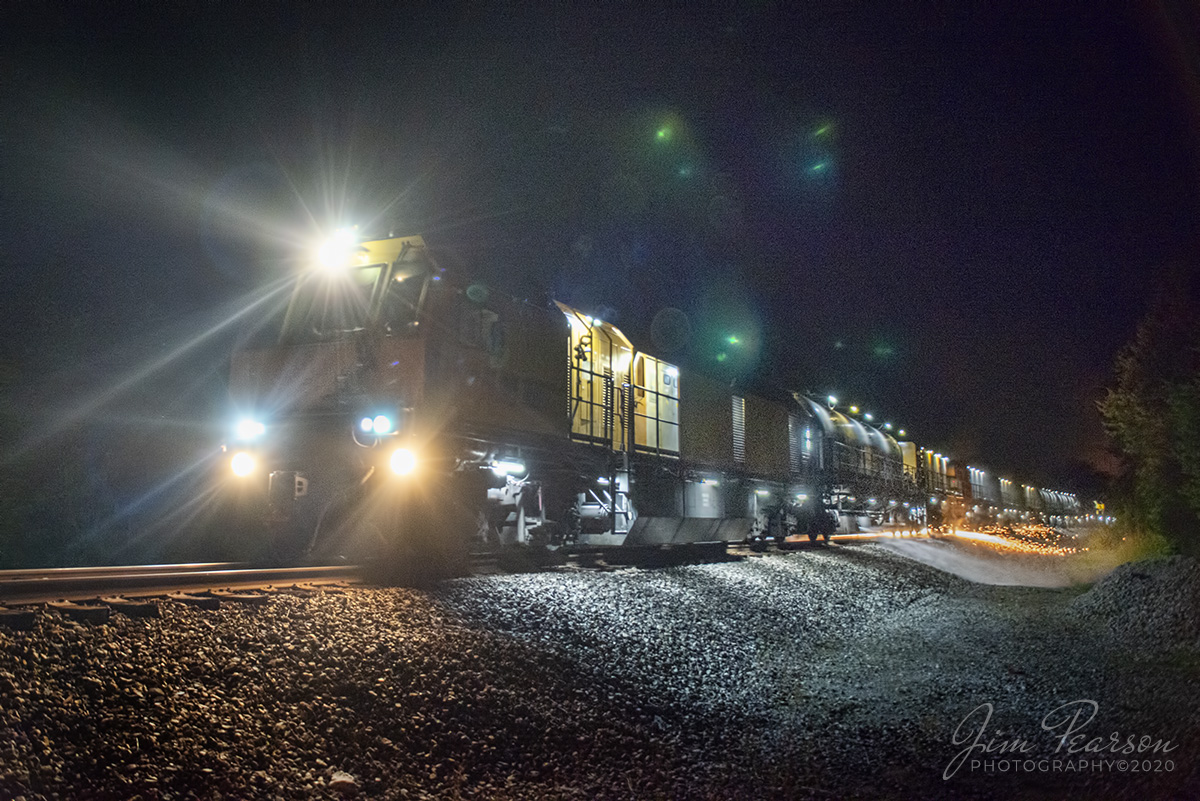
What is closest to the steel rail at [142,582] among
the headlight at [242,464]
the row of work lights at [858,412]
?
the headlight at [242,464]

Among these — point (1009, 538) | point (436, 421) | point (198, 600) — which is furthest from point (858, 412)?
point (198, 600)

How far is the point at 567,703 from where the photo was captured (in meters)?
5.42

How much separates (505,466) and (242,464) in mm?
2974

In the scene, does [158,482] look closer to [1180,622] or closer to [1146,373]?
[1180,622]

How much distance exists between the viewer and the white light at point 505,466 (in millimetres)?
8955

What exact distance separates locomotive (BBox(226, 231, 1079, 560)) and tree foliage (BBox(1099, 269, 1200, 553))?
7.68 metres

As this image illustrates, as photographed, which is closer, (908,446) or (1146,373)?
(1146,373)

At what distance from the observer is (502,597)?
7.22 metres

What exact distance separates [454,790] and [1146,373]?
49.4ft

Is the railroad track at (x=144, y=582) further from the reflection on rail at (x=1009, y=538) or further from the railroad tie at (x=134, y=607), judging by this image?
the reflection on rail at (x=1009, y=538)

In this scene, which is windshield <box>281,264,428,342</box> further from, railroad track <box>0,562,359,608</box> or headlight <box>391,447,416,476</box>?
railroad track <box>0,562,359,608</box>

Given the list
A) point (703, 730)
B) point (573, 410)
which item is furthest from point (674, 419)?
point (703, 730)

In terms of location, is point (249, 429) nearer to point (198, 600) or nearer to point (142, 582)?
point (142, 582)

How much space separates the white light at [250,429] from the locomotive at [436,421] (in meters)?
0.02
